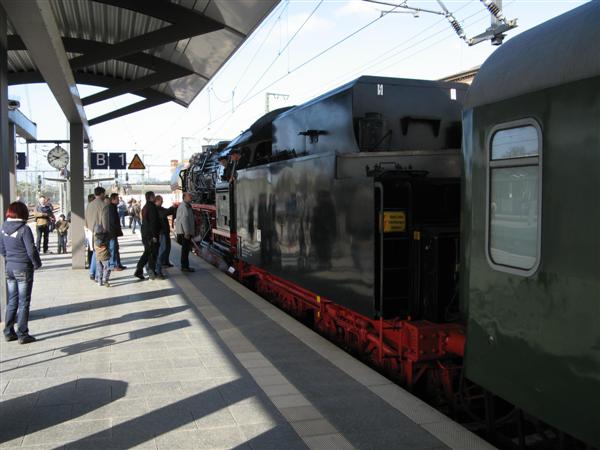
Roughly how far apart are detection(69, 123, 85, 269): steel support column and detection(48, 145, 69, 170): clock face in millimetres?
3331

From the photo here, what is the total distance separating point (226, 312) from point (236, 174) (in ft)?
10.6

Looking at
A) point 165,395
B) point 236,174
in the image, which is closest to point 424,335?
point 165,395

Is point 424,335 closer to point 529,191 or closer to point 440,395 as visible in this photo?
point 440,395

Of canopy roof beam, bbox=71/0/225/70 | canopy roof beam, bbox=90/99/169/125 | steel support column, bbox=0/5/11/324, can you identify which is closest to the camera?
steel support column, bbox=0/5/11/324

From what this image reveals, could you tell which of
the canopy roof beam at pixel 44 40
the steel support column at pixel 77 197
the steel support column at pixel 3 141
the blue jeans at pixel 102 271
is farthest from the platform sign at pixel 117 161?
the steel support column at pixel 3 141

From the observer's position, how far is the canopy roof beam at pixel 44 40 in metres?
5.50

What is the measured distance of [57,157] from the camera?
49.9 ft

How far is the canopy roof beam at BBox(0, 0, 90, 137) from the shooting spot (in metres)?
5.50

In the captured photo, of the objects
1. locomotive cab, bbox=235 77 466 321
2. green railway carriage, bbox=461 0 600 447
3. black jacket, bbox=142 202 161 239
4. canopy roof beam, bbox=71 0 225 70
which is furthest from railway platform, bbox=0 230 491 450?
canopy roof beam, bbox=71 0 225 70

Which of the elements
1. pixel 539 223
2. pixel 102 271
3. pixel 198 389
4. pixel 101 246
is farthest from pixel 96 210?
pixel 539 223

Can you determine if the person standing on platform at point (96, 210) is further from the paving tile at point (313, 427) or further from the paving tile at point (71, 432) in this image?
the paving tile at point (313, 427)

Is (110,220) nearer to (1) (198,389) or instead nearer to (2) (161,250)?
(2) (161,250)

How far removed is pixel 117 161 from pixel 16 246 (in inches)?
458

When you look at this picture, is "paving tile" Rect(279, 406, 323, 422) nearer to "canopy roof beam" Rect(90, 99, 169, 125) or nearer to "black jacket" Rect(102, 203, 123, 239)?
"black jacket" Rect(102, 203, 123, 239)
